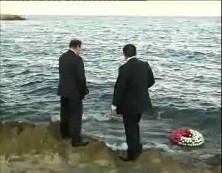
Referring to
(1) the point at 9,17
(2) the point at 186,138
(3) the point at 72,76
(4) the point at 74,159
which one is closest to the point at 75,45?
(3) the point at 72,76

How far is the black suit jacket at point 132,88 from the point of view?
6.28m

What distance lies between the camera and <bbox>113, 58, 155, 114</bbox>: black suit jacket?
20.6ft

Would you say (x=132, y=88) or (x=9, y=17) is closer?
(x=132, y=88)

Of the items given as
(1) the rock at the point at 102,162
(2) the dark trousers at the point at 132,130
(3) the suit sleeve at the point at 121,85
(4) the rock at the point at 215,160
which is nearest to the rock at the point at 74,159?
(1) the rock at the point at 102,162

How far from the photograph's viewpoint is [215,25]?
38.0 ft

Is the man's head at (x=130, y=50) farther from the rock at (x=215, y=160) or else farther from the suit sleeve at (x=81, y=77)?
the rock at (x=215, y=160)

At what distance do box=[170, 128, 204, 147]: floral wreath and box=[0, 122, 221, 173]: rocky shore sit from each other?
6.32ft

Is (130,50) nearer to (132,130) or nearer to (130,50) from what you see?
(130,50)

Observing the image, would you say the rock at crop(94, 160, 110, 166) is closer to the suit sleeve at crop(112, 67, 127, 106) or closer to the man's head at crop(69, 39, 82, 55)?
the suit sleeve at crop(112, 67, 127, 106)

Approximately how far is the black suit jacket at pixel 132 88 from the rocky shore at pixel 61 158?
0.82 metres

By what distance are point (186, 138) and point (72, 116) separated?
3.34 meters

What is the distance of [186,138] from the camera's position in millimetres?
9555

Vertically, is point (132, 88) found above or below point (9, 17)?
below

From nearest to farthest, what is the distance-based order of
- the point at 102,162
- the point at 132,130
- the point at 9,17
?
the point at 132,130 → the point at 102,162 → the point at 9,17
